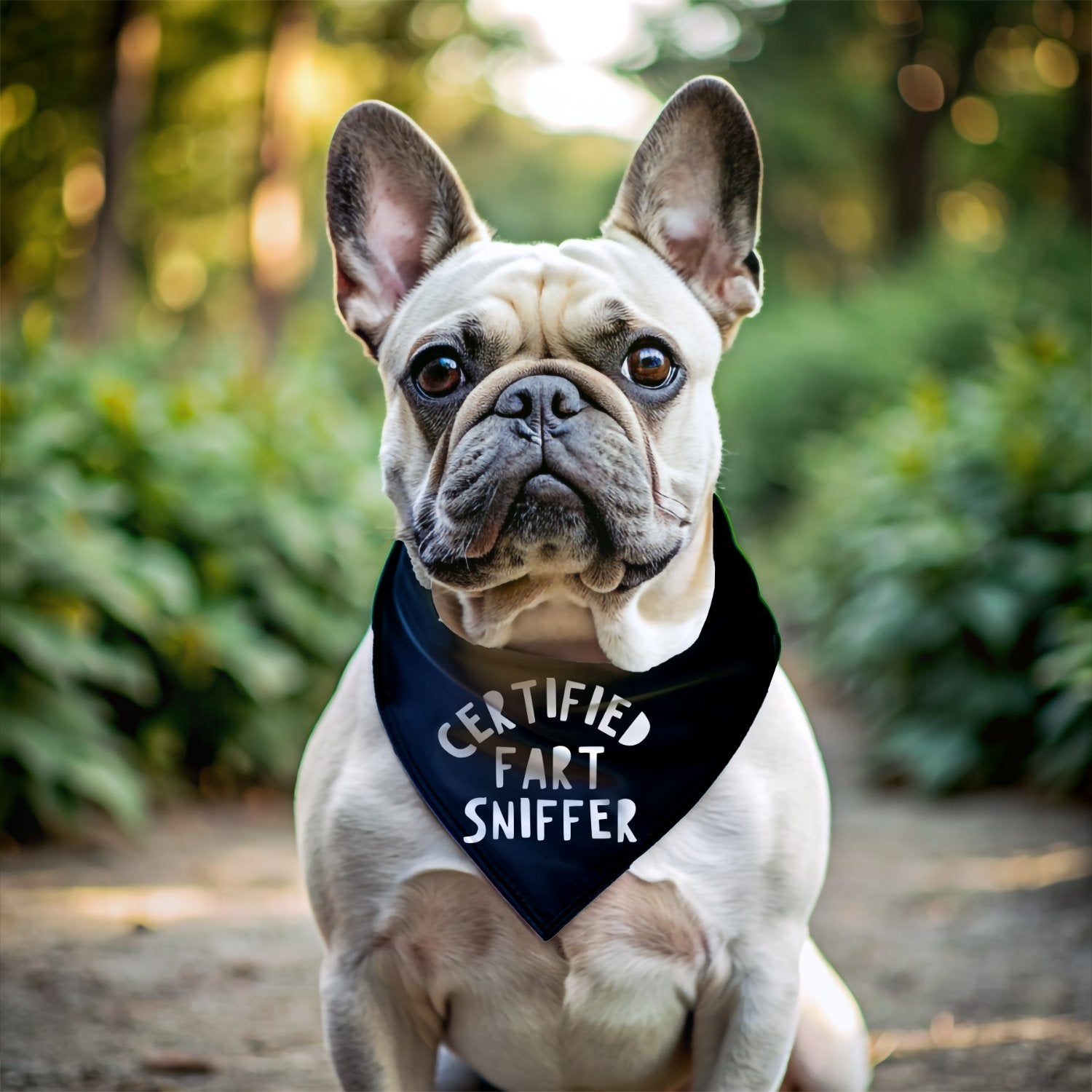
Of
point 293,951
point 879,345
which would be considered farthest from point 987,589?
point 879,345

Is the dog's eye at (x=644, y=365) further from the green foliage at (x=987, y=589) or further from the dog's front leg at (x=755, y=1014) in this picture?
the green foliage at (x=987, y=589)

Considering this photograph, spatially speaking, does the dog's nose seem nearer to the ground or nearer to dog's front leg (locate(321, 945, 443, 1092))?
dog's front leg (locate(321, 945, 443, 1092))

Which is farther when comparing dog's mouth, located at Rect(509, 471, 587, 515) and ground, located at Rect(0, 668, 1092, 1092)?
ground, located at Rect(0, 668, 1092, 1092)

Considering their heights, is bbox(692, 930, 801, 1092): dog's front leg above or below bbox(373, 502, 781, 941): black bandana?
below

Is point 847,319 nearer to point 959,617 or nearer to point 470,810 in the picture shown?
point 959,617

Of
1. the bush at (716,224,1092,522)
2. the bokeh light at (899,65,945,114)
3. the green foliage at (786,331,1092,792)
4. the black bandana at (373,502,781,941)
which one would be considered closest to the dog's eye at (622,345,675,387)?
the black bandana at (373,502,781,941)

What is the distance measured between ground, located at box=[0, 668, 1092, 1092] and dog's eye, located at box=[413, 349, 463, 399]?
1.98 meters

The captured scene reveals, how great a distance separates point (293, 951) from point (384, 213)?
2.84 m

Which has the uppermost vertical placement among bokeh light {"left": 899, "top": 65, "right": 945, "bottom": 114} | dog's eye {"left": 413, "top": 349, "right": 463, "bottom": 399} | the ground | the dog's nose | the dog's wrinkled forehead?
bokeh light {"left": 899, "top": 65, "right": 945, "bottom": 114}

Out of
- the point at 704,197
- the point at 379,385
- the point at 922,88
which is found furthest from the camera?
the point at 922,88

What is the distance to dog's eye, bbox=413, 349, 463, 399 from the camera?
2.59 metres

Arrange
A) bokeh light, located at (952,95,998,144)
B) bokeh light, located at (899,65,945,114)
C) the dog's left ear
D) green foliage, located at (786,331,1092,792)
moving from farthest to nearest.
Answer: bokeh light, located at (952,95,998,144) < bokeh light, located at (899,65,945,114) < green foliage, located at (786,331,1092,792) < the dog's left ear

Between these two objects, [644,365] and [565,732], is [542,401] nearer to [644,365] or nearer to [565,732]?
[644,365]

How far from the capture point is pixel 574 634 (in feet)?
8.70
